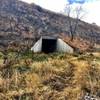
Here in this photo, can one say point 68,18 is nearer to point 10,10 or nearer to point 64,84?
point 10,10

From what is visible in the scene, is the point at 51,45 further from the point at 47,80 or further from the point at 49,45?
the point at 47,80

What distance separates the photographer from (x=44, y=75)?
1811cm

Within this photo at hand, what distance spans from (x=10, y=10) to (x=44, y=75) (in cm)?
4051

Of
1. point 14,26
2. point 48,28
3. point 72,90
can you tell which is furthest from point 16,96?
point 48,28

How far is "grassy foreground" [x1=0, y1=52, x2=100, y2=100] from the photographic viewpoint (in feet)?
48.6

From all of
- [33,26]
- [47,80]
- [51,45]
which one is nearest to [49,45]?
[51,45]

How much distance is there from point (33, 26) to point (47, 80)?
35.2m

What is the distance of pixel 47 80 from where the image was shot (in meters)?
17.2

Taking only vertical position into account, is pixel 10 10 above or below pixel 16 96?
above

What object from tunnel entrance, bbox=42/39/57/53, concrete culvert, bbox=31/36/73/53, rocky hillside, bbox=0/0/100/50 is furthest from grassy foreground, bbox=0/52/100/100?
rocky hillside, bbox=0/0/100/50

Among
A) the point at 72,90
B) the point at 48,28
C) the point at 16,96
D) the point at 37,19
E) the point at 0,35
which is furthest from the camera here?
the point at 37,19

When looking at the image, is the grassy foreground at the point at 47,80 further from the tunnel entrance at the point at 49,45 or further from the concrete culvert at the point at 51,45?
the tunnel entrance at the point at 49,45

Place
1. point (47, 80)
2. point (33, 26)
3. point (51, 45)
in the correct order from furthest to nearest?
1. point (33, 26)
2. point (51, 45)
3. point (47, 80)

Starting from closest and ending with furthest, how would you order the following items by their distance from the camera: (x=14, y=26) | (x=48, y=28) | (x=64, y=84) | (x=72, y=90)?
(x=72, y=90) < (x=64, y=84) < (x=14, y=26) < (x=48, y=28)
